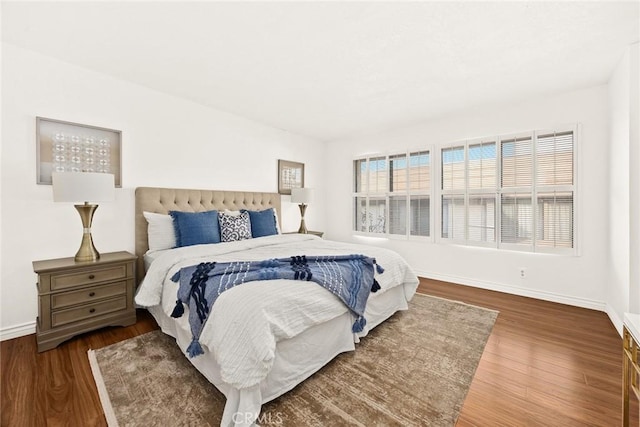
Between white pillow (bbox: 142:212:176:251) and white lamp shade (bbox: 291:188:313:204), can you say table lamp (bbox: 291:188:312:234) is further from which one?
white pillow (bbox: 142:212:176:251)

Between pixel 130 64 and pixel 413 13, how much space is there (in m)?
2.58

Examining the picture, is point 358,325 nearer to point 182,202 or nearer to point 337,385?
point 337,385

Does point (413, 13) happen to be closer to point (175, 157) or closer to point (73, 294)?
point (175, 157)

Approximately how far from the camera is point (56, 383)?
68.4 inches

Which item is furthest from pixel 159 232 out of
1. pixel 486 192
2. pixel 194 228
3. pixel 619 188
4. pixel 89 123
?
pixel 619 188

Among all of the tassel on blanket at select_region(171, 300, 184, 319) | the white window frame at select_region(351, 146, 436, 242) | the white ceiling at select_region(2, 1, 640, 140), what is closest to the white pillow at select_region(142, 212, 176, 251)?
the tassel on blanket at select_region(171, 300, 184, 319)

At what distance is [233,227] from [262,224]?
464 mm

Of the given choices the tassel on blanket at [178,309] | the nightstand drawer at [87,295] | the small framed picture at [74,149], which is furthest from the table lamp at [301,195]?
the tassel on blanket at [178,309]

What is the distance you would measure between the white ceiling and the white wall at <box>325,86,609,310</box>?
290 millimetres

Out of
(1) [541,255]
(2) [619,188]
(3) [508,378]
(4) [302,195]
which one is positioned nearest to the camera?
(3) [508,378]

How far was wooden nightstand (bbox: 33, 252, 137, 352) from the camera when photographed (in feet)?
6.93

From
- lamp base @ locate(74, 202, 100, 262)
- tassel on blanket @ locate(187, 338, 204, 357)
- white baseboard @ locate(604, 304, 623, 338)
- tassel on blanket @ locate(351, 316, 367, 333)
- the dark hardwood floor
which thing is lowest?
the dark hardwood floor

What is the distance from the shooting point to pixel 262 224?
3.60m

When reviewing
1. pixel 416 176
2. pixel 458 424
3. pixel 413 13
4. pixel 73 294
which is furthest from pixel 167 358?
pixel 416 176
